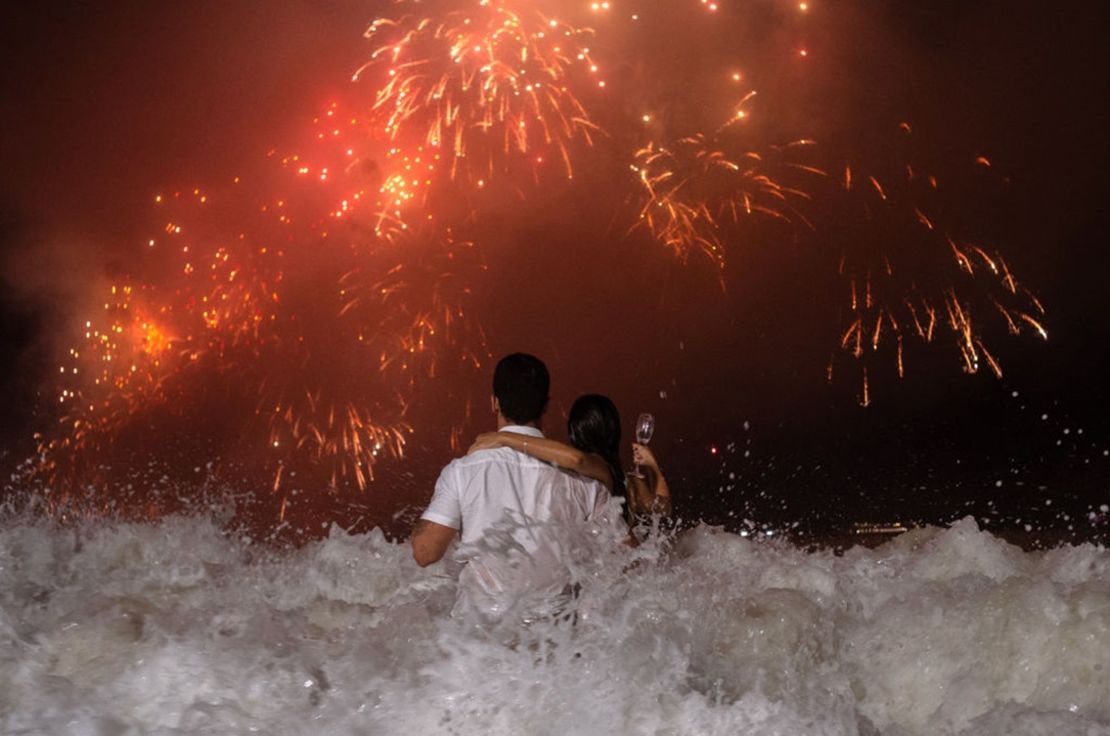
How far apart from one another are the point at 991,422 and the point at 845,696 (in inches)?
449

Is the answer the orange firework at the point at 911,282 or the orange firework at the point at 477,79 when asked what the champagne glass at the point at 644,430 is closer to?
the orange firework at the point at 477,79

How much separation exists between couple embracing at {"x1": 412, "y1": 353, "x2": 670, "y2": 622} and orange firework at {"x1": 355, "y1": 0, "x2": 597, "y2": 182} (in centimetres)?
681

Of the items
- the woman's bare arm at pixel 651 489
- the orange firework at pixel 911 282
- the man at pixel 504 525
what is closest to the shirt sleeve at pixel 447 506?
the man at pixel 504 525

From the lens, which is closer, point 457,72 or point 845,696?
point 845,696

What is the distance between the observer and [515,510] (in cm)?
318

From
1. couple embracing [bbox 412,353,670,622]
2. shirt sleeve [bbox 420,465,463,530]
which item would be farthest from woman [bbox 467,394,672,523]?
shirt sleeve [bbox 420,465,463,530]

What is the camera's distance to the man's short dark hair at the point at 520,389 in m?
3.33

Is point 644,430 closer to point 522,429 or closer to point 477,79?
point 522,429

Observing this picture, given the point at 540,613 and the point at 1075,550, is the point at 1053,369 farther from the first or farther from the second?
the point at 540,613

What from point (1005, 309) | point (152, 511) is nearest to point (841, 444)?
point (1005, 309)

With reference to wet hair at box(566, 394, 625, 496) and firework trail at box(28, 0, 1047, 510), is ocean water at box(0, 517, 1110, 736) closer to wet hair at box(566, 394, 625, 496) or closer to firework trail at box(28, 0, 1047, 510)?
wet hair at box(566, 394, 625, 496)

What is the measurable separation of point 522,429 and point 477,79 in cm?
718

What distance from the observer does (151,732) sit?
3012 millimetres

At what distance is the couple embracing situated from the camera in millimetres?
3176
